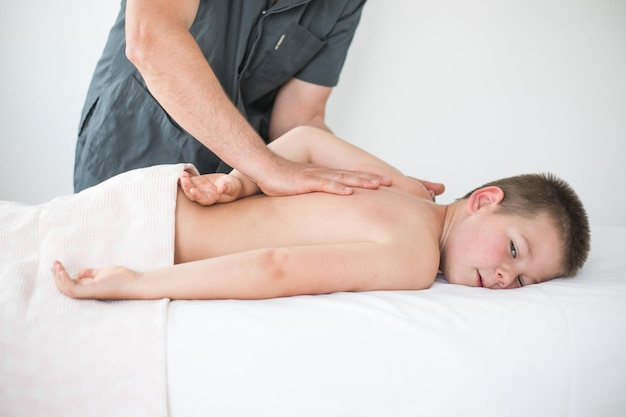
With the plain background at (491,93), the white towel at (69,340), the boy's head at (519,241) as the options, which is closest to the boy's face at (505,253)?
the boy's head at (519,241)

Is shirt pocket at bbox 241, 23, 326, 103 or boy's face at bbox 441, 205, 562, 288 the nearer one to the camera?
boy's face at bbox 441, 205, 562, 288

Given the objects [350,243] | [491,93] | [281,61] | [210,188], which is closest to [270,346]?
[350,243]

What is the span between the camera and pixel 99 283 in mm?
994

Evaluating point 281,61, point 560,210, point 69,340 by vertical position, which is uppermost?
point 281,61

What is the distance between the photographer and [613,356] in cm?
110

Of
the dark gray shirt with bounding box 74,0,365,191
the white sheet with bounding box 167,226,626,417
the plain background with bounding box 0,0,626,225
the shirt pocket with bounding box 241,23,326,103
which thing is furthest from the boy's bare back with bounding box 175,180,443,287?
the plain background with bounding box 0,0,626,225

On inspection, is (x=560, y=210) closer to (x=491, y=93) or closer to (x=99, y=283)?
(x=99, y=283)

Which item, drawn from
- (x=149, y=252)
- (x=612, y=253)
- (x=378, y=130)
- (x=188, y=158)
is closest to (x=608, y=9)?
(x=378, y=130)

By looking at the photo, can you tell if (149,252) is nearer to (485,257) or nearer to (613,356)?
(485,257)

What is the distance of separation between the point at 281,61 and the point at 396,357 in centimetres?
108

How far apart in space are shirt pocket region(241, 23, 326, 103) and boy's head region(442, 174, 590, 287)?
748 mm

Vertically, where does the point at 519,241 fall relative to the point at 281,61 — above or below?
below

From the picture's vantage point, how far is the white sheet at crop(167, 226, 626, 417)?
0.94m

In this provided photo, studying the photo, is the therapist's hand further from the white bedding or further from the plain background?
the plain background
